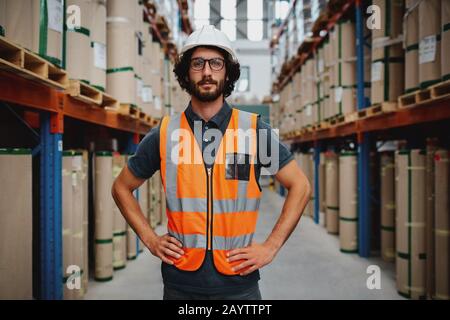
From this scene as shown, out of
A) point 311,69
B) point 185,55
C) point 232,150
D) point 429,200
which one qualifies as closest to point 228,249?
point 232,150

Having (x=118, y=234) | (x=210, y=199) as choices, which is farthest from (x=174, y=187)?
(x=118, y=234)

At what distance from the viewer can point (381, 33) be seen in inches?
163

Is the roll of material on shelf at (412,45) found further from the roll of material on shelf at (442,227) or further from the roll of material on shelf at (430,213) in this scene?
the roll of material on shelf at (442,227)

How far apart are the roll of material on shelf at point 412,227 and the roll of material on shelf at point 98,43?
300cm

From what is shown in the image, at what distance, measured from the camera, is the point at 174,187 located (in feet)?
5.49

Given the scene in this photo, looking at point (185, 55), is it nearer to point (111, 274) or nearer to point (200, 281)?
point (200, 281)

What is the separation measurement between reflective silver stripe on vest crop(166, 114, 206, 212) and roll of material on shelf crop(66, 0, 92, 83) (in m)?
1.79

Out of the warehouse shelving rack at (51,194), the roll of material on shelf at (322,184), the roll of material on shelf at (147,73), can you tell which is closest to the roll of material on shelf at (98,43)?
the warehouse shelving rack at (51,194)

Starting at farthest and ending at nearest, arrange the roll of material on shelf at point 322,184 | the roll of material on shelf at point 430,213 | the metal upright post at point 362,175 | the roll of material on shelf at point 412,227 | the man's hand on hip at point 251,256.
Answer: the roll of material on shelf at point 322,184
the metal upright post at point 362,175
the roll of material on shelf at point 412,227
the roll of material on shelf at point 430,213
the man's hand on hip at point 251,256

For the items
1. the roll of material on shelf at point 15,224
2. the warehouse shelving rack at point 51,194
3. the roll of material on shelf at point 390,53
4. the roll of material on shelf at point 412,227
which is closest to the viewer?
the roll of material on shelf at point 15,224

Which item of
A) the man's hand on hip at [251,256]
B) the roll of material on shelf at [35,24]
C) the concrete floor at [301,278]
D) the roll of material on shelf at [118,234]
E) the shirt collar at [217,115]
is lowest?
the concrete floor at [301,278]

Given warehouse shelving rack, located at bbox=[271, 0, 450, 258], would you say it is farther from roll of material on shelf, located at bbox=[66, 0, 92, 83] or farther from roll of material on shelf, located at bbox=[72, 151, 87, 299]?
roll of material on shelf, located at bbox=[72, 151, 87, 299]

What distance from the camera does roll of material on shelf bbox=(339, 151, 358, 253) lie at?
5.05 metres

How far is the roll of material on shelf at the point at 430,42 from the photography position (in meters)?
3.03
